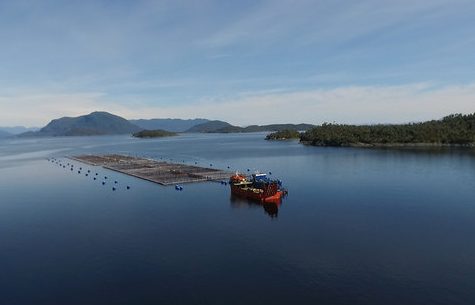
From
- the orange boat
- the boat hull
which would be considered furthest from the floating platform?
the boat hull

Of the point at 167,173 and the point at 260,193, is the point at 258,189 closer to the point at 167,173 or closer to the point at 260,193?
the point at 260,193

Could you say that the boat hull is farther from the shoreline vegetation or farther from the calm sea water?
the shoreline vegetation

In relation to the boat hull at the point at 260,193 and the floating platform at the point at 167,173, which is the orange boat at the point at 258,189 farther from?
the floating platform at the point at 167,173

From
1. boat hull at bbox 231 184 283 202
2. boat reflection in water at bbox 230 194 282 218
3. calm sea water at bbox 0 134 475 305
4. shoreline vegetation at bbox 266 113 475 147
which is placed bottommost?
Answer: calm sea water at bbox 0 134 475 305

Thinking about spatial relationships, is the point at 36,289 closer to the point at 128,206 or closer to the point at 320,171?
the point at 128,206

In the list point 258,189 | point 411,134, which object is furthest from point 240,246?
point 411,134

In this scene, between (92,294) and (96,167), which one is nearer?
(92,294)

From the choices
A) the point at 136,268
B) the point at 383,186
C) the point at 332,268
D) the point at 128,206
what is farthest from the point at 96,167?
the point at 332,268
